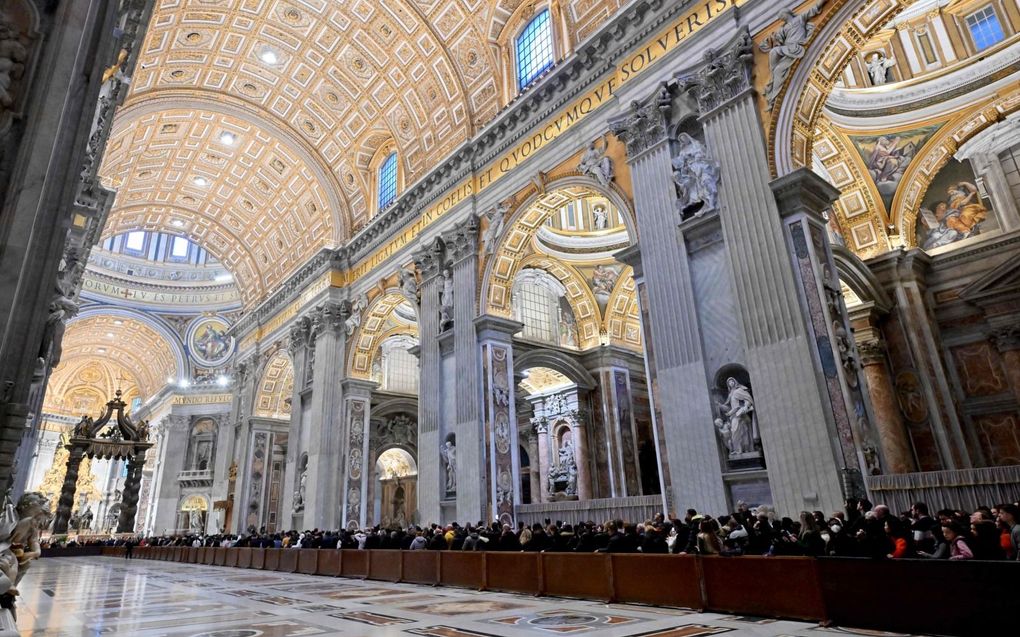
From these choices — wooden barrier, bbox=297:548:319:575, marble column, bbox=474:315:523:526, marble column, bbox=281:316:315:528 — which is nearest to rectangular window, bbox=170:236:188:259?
marble column, bbox=281:316:315:528

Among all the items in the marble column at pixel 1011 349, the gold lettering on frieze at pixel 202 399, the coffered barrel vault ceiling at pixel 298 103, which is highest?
the coffered barrel vault ceiling at pixel 298 103

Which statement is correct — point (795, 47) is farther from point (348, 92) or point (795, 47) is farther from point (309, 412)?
point (309, 412)

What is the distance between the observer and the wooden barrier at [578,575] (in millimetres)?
5859

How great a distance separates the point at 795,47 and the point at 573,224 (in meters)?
10.1

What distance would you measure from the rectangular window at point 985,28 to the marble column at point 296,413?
18.3 meters

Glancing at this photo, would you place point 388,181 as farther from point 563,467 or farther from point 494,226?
point 563,467

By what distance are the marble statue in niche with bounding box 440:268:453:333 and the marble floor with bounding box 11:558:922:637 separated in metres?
6.94

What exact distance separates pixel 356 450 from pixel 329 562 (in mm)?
7287

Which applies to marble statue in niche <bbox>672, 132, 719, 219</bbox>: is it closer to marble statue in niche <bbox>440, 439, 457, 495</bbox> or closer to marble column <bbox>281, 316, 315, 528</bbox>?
marble statue in niche <bbox>440, 439, 457, 495</bbox>

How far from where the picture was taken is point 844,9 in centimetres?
795

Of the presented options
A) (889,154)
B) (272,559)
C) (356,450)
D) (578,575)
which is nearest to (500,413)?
(272,559)

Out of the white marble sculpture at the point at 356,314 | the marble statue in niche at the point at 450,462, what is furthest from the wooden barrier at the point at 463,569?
the white marble sculpture at the point at 356,314

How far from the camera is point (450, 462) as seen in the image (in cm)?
1301

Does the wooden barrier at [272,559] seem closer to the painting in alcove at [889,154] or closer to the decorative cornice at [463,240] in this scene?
the decorative cornice at [463,240]
